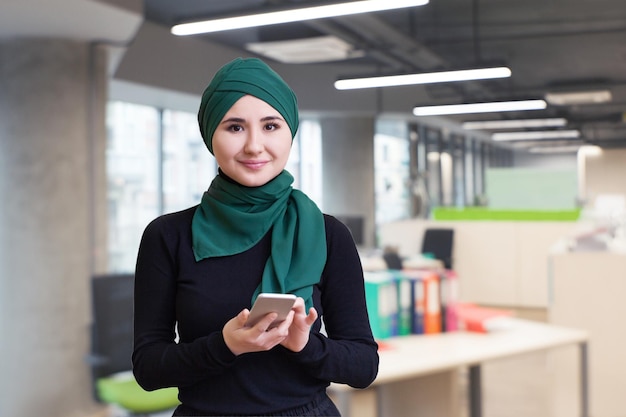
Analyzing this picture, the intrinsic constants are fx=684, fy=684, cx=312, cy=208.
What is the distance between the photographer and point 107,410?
17.4 ft

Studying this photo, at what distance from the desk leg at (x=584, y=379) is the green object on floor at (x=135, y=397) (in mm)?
2066

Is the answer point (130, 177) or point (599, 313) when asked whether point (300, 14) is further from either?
point (130, 177)

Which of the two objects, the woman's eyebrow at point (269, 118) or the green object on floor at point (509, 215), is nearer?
the woman's eyebrow at point (269, 118)

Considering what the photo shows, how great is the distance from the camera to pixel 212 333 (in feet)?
3.47

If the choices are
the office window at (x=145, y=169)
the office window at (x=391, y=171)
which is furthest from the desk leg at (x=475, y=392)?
the office window at (x=391, y=171)

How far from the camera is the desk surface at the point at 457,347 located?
2814 mm

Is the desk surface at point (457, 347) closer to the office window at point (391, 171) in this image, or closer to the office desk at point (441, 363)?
the office desk at point (441, 363)

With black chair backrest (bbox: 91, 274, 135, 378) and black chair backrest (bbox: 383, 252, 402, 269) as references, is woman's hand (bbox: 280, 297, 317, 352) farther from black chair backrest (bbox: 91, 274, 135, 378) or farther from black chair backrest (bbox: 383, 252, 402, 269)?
black chair backrest (bbox: 383, 252, 402, 269)

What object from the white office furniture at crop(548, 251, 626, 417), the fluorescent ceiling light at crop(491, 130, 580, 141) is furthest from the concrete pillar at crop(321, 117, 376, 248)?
the white office furniture at crop(548, 251, 626, 417)

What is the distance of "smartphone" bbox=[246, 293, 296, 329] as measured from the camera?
3.05 ft

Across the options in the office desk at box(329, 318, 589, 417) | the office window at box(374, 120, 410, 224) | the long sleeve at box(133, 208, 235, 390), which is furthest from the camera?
the office window at box(374, 120, 410, 224)

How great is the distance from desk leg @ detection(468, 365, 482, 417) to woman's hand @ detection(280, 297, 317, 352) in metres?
2.41

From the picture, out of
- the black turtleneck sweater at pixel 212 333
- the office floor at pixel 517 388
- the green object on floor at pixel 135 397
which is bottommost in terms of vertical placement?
the office floor at pixel 517 388

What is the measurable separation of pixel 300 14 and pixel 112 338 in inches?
90.0
